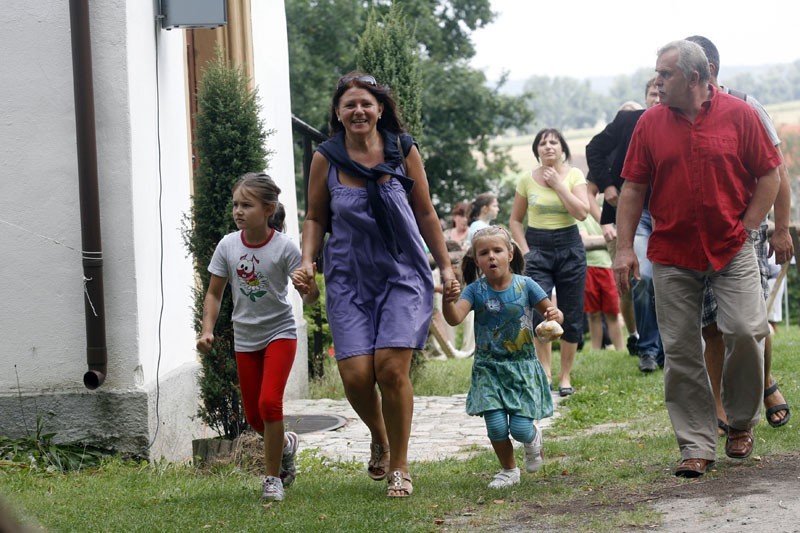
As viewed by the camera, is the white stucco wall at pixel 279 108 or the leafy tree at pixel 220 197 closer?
the leafy tree at pixel 220 197

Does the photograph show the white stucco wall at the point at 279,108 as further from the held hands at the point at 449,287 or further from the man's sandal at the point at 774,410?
the held hands at the point at 449,287

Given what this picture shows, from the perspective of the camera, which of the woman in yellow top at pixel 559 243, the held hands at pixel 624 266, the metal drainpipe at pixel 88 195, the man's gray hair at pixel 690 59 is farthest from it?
the woman in yellow top at pixel 559 243

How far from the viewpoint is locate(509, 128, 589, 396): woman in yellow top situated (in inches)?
384

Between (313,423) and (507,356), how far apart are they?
3.63m

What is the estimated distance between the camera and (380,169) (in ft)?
18.3

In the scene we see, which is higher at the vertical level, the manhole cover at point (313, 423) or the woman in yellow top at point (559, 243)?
the woman in yellow top at point (559, 243)

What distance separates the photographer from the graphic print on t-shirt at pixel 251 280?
572 centimetres

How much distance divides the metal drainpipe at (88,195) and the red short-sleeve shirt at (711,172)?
3.19m

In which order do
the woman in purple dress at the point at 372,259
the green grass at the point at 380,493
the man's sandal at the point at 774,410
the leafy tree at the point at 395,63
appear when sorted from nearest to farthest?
the green grass at the point at 380,493, the woman in purple dress at the point at 372,259, the man's sandal at the point at 774,410, the leafy tree at the point at 395,63

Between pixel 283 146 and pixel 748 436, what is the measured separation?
700 centimetres

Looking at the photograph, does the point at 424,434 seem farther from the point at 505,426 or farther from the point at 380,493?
the point at 380,493

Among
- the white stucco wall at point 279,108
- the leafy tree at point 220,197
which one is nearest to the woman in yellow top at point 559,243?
the white stucco wall at point 279,108

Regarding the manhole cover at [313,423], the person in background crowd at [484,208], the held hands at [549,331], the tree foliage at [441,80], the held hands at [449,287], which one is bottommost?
the manhole cover at [313,423]

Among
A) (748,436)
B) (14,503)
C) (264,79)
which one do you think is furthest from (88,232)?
(264,79)
